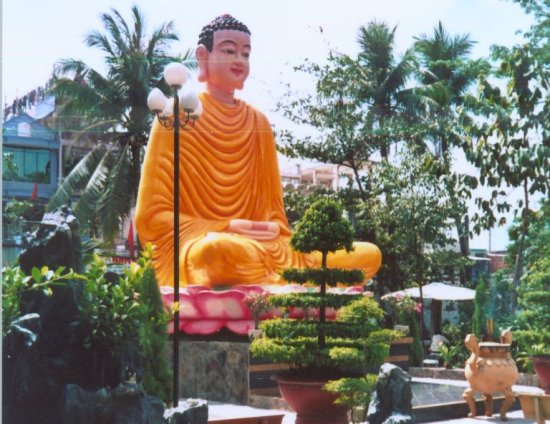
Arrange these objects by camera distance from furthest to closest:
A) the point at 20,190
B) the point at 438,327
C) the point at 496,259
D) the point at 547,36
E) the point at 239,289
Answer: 1. the point at 496,259
2. the point at 438,327
3. the point at 20,190
4. the point at 239,289
5. the point at 547,36

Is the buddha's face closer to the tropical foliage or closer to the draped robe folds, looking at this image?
the draped robe folds

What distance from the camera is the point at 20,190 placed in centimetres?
1348

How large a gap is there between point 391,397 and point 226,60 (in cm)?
710

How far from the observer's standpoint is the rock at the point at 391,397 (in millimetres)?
6426

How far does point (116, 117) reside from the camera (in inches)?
604

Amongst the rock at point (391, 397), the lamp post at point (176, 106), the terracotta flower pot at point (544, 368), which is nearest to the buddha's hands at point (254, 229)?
the terracotta flower pot at point (544, 368)

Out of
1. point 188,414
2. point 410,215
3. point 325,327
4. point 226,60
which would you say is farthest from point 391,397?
point 410,215

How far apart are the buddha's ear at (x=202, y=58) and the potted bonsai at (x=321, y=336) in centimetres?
518

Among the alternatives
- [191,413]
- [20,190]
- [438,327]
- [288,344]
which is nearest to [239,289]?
[288,344]

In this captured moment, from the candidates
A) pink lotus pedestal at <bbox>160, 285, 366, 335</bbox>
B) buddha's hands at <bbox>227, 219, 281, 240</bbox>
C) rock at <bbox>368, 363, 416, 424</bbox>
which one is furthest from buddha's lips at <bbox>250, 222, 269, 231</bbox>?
rock at <bbox>368, 363, 416, 424</bbox>

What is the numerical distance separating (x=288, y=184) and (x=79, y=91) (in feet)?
20.8

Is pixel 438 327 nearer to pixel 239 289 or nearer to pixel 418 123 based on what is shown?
pixel 418 123

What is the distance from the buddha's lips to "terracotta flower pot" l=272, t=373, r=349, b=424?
4576mm

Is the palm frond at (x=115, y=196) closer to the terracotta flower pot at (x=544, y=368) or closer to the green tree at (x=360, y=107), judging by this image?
the green tree at (x=360, y=107)
